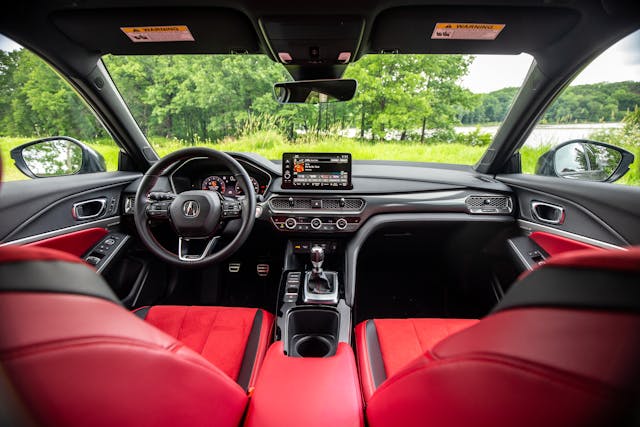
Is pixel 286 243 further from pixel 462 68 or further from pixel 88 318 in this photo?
pixel 88 318

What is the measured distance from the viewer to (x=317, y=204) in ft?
7.99

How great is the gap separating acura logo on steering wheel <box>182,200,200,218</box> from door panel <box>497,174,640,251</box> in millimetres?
2150

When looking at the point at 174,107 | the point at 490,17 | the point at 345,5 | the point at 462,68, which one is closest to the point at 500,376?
the point at 345,5

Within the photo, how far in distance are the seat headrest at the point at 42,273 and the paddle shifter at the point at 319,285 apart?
5.33ft

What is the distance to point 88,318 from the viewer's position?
0.46 m

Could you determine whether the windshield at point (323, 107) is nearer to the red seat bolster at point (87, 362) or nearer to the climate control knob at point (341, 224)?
the climate control knob at point (341, 224)

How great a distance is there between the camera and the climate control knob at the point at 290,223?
245 cm

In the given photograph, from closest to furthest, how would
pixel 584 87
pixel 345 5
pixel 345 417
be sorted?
pixel 345 417 → pixel 345 5 → pixel 584 87

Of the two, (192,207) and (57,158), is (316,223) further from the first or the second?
(57,158)

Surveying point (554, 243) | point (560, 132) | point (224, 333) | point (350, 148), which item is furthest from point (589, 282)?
point (560, 132)

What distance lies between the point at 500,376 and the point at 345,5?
5.95 ft

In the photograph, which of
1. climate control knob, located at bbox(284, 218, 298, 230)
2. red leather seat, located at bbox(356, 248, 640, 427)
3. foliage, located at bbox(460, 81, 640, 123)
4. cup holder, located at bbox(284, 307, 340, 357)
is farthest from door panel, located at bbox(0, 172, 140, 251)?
foliage, located at bbox(460, 81, 640, 123)

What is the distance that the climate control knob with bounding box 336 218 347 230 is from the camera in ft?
7.95

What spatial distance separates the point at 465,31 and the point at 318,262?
1695mm
